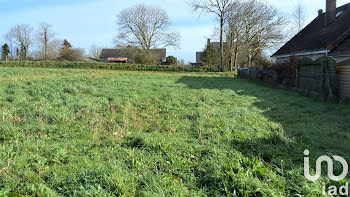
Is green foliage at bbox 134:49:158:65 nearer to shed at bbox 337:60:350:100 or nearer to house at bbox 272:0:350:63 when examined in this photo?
house at bbox 272:0:350:63

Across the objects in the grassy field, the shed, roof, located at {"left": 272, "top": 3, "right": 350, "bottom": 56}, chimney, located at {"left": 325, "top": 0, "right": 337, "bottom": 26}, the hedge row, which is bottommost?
the grassy field

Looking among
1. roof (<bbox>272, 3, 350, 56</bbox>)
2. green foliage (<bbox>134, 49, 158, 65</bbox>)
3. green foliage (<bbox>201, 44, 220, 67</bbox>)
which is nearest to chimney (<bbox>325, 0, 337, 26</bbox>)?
roof (<bbox>272, 3, 350, 56</bbox>)

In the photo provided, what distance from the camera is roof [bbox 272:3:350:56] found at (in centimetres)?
1409

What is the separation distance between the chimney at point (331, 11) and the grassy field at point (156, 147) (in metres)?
14.2

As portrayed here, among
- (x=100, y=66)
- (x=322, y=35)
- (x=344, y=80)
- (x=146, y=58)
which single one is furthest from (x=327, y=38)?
(x=146, y=58)

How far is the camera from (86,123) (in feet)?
18.2

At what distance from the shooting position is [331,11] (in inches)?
716

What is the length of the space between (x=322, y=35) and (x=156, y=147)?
18.1 metres

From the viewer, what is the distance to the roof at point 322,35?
46.2 feet

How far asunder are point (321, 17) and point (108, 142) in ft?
77.2

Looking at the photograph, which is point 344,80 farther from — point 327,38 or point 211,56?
point 211,56

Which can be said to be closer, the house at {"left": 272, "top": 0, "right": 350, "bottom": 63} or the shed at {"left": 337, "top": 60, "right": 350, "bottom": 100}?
the shed at {"left": 337, "top": 60, "right": 350, "bottom": 100}

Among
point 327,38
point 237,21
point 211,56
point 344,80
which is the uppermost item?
point 237,21

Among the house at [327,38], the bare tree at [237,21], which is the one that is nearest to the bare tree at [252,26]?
the bare tree at [237,21]
